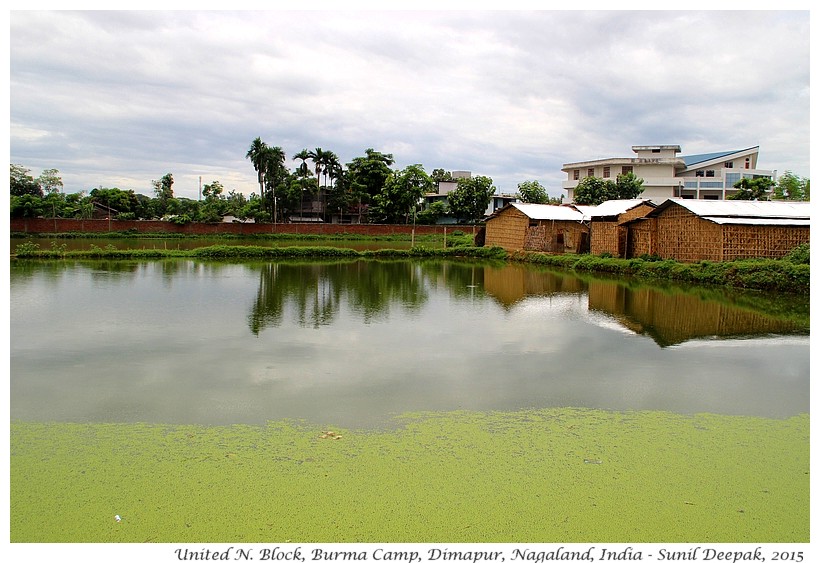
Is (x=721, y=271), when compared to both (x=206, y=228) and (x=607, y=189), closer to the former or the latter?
(x=607, y=189)

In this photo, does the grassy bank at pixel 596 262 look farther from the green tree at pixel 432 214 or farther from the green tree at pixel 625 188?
the green tree at pixel 432 214

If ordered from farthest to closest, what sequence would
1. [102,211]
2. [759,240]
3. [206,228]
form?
[102,211] → [206,228] → [759,240]

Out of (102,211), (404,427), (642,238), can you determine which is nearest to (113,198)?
(102,211)

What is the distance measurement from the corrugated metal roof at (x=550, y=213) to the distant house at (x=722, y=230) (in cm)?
595

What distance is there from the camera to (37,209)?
121 ft

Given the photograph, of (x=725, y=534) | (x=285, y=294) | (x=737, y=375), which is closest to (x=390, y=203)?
(x=285, y=294)

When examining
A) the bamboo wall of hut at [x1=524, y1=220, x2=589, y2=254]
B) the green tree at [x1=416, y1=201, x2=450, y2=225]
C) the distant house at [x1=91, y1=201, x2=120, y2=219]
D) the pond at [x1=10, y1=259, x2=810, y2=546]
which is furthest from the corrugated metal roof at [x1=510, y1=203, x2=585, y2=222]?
the distant house at [x1=91, y1=201, x2=120, y2=219]

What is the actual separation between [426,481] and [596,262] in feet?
62.0

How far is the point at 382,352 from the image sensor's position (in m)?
8.48

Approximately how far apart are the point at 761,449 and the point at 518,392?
231cm

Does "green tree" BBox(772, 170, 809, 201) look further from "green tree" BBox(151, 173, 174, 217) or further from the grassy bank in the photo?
"green tree" BBox(151, 173, 174, 217)

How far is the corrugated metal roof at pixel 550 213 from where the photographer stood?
28.7 m

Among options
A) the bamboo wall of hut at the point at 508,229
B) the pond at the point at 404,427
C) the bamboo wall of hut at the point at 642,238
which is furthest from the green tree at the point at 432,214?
the pond at the point at 404,427
